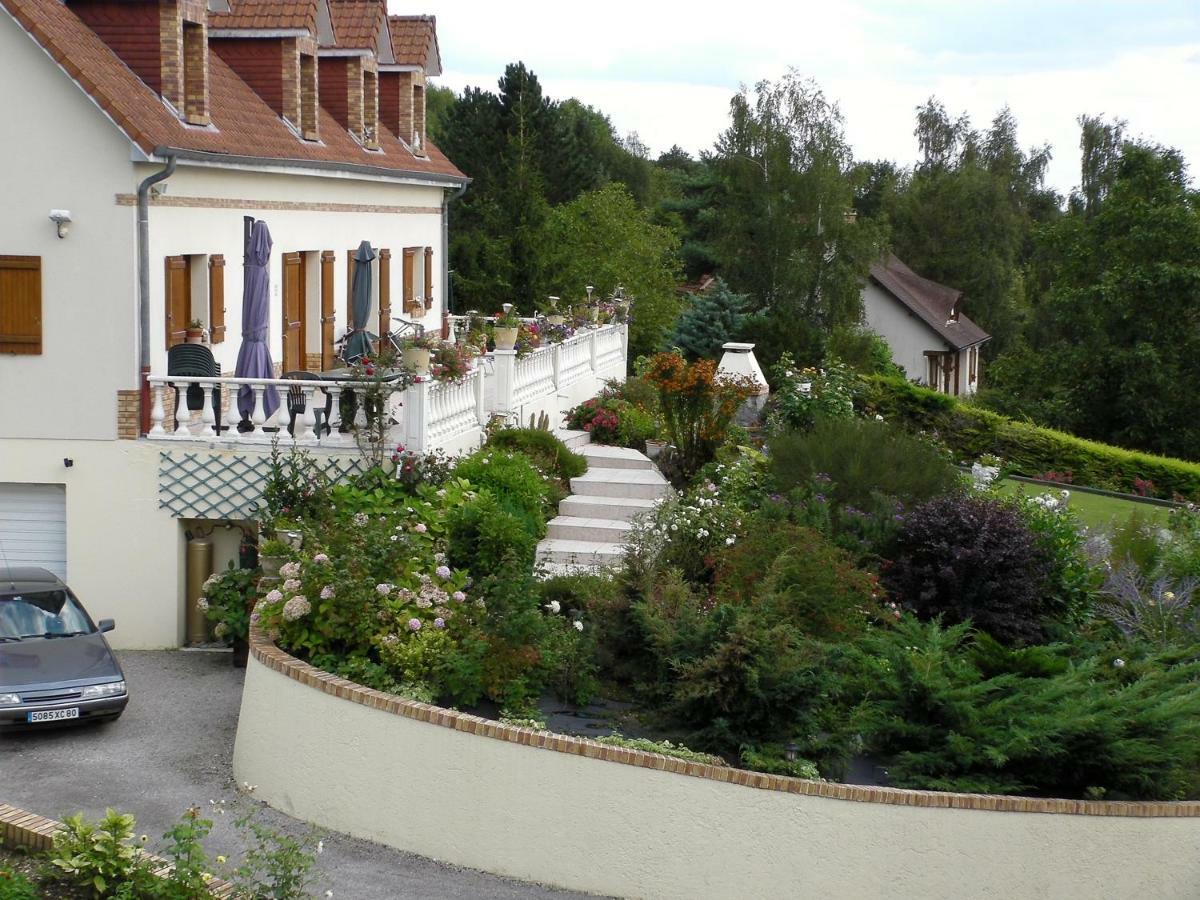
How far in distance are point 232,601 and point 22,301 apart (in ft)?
14.4

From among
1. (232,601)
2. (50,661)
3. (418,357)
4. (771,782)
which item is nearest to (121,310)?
(418,357)

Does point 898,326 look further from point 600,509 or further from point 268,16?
point 600,509

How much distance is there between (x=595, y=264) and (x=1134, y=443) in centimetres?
1650

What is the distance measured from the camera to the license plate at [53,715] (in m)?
13.7

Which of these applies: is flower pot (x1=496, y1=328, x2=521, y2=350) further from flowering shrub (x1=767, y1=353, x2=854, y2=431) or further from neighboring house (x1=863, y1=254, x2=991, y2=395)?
neighboring house (x1=863, y1=254, x2=991, y2=395)

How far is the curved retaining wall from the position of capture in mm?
10820

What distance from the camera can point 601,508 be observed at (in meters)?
18.6

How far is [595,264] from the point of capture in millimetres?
43906

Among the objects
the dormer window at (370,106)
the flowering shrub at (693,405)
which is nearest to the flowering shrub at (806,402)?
the flowering shrub at (693,405)

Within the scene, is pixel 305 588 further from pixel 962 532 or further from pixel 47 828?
pixel 962 532

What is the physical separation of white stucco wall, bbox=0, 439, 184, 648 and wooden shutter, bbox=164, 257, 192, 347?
1675 millimetres

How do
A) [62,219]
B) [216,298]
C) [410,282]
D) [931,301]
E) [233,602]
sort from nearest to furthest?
[233,602]
[62,219]
[216,298]
[410,282]
[931,301]

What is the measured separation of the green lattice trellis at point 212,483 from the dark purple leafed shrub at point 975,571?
6.22 metres

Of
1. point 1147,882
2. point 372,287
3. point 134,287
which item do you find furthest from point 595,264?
point 1147,882
